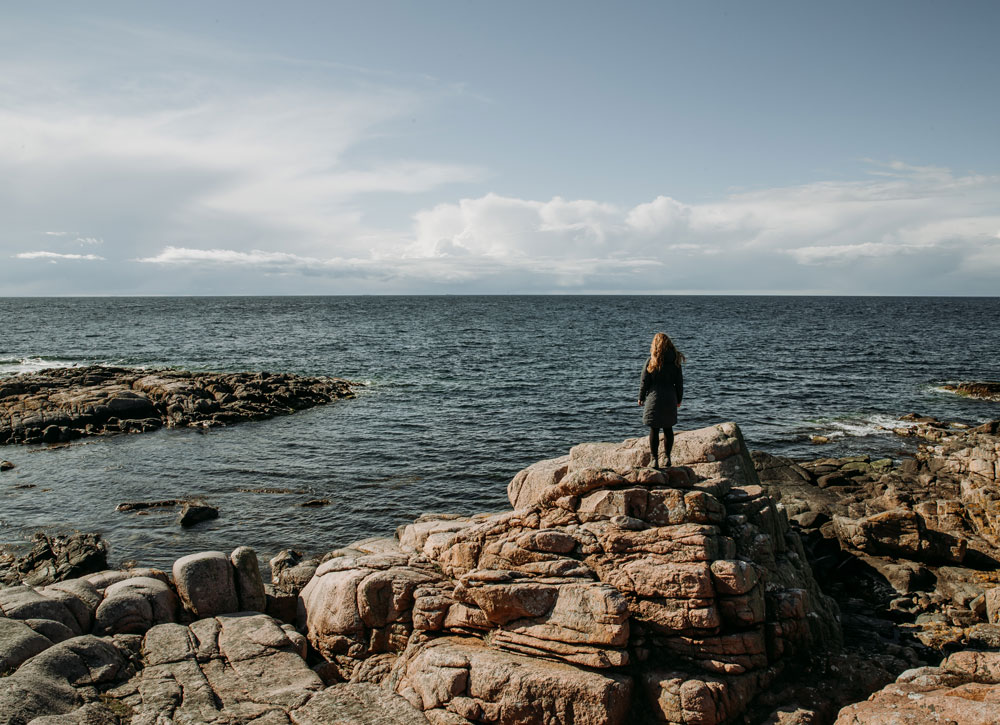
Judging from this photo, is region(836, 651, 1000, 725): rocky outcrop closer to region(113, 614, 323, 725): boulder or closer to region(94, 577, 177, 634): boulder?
region(113, 614, 323, 725): boulder

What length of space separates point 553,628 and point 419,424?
27.3m

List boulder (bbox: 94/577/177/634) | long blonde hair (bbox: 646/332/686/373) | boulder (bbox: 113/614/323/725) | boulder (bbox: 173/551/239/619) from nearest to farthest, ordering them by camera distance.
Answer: boulder (bbox: 113/614/323/725)
boulder (bbox: 94/577/177/634)
long blonde hair (bbox: 646/332/686/373)
boulder (bbox: 173/551/239/619)

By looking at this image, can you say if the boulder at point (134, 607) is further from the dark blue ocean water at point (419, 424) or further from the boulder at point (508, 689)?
the boulder at point (508, 689)

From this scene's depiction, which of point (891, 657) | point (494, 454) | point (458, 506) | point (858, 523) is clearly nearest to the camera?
point (891, 657)

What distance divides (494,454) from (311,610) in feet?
56.2

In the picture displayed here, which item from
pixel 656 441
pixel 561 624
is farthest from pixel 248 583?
pixel 656 441

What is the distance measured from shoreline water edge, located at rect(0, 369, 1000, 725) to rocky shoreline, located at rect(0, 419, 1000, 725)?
4 centimetres

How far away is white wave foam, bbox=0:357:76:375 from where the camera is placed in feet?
203

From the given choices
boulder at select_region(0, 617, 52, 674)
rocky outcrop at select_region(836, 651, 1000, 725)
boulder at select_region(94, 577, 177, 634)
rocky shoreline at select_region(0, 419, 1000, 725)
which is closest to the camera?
rocky outcrop at select_region(836, 651, 1000, 725)

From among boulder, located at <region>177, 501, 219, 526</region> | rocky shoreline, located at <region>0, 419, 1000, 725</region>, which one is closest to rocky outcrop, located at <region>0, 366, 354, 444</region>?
boulder, located at <region>177, 501, 219, 526</region>

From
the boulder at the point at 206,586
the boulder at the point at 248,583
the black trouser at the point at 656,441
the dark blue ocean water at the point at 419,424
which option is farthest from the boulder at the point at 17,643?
the black trouser at the point at 656,441

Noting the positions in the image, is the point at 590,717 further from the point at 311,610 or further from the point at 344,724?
the point at 311,610

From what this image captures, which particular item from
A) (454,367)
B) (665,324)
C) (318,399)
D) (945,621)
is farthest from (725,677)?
(665,324)

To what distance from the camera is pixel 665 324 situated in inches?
4808
